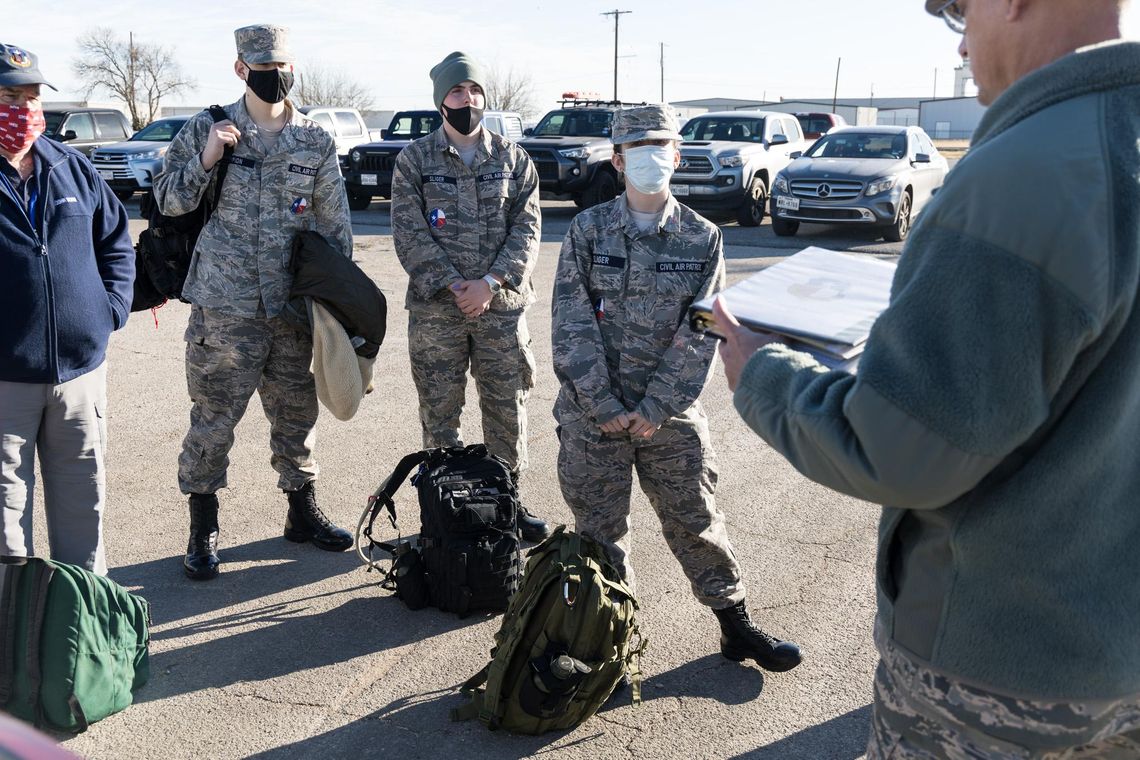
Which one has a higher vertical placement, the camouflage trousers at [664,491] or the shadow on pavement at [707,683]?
the camouflage trousers at [664,491]

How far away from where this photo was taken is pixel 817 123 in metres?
26.6

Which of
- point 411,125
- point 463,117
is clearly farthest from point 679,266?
point 411,125

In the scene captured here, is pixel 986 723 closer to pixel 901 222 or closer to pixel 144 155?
pixel 901 222

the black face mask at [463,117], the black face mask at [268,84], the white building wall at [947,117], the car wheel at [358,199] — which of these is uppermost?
the white building wall at [947,117]

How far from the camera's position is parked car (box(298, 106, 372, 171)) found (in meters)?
21.0

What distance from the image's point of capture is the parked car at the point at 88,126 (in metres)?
21.7

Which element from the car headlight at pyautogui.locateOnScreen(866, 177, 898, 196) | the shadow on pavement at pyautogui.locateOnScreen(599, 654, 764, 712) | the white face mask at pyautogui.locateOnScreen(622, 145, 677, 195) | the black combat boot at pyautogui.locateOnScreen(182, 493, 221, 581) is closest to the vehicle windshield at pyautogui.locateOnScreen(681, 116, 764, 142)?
the car headlight at pyautogui.locateOnScreen(866, 177, 898, 196)

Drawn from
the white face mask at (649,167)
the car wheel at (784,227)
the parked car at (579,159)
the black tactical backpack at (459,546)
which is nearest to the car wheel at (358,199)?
the parked car at (579,159)

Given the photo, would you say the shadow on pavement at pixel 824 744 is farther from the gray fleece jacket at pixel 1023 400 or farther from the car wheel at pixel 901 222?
the car wheel at pixel 901 222

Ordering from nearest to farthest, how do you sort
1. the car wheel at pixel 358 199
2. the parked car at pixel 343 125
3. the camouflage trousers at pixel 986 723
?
the camouflage trousers at pixel 986 723 → the car wheel at pixel 358 199 → the parked car at pixel 343 125

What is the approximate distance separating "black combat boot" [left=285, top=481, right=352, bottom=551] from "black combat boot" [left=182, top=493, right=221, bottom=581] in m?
0.41

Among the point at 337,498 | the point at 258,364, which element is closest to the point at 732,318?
the point at 258,364

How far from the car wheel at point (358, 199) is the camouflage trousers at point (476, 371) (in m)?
14.5

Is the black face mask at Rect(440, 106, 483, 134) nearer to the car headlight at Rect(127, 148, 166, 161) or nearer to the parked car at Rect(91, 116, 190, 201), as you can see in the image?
the parked car at Rect(91, 116, 190, 201)
